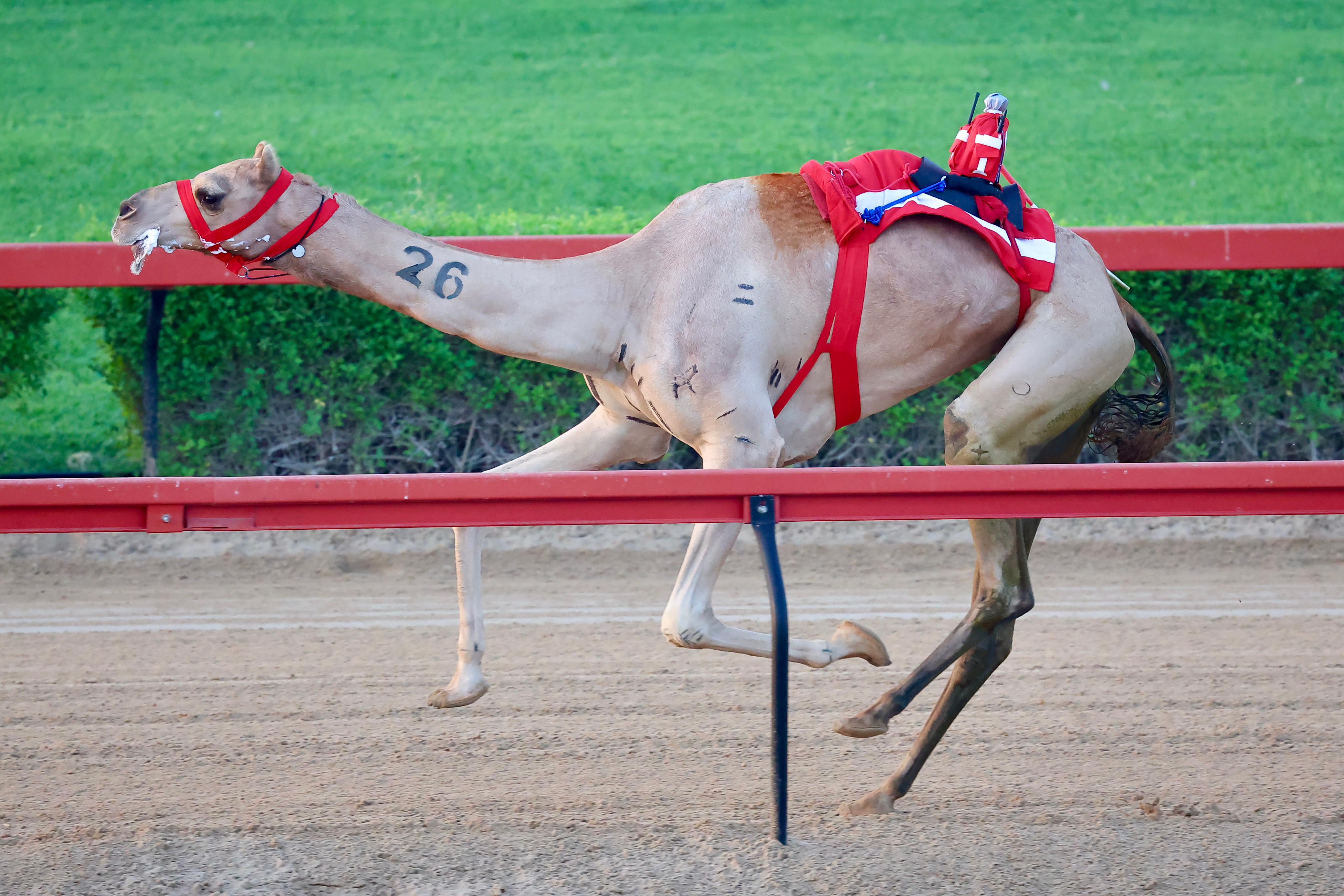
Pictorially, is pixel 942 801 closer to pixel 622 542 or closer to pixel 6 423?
pixel 622 542

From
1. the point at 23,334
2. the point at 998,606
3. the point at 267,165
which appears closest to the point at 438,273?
the point at 267,165

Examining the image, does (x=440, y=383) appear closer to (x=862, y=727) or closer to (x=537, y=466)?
(x=537, y=466)

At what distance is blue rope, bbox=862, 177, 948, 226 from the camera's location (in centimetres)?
372

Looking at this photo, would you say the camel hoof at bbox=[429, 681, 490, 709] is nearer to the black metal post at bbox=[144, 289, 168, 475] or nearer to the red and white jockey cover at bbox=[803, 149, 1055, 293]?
the red and white jockey cover at bbox=[803, 149, 1055, 293]

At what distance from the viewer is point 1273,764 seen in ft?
13.8

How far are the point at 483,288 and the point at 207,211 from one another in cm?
74

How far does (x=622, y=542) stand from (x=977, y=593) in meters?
3.52

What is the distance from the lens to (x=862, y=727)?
390cm

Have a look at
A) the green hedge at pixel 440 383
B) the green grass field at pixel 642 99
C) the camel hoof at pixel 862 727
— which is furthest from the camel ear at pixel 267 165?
the green grass field at pixel 642 99

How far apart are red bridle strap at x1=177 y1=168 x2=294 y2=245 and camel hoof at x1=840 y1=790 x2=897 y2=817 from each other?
227 centimetres

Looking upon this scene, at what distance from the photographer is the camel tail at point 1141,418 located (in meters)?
4.12

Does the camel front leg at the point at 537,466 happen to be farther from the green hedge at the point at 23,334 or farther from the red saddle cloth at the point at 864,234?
the green hedge at the point at 23,334

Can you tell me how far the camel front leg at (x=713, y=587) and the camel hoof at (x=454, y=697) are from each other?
62 cm

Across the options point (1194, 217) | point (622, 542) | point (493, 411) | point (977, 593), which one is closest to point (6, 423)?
point (493, 411)
